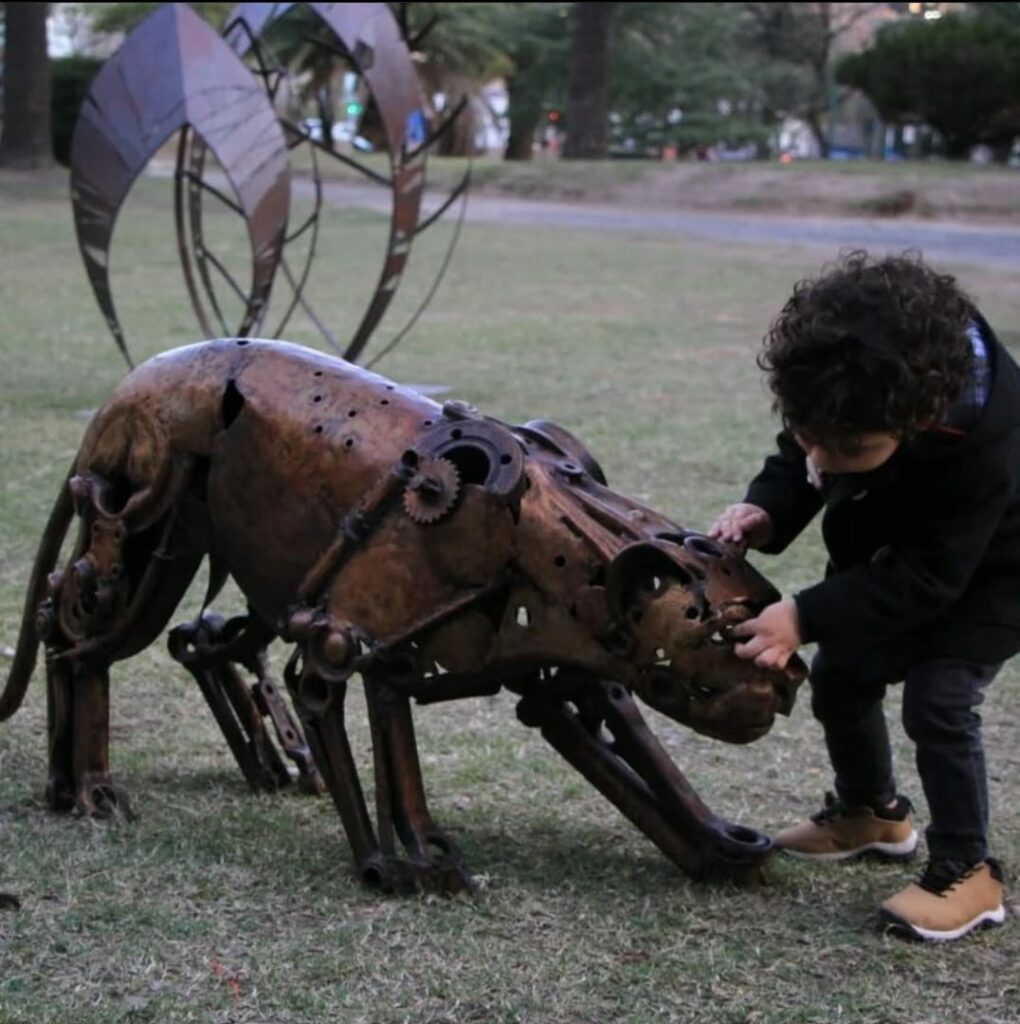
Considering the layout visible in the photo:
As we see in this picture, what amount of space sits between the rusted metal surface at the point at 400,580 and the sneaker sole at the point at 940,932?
330 mm

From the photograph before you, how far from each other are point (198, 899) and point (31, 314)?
1239cm

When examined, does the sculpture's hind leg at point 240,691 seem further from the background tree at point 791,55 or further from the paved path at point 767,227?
the background tree at point 791,55

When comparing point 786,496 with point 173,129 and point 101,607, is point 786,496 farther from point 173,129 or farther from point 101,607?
point 173,129

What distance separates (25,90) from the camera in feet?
89.4

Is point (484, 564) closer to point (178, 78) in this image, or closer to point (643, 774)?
point (643, 774)

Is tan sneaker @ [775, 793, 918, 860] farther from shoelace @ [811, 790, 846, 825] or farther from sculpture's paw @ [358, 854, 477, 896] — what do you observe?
sculpture's paw @ [358, 854, 477, 896]

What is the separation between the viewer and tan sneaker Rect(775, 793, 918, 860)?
12.6 feet

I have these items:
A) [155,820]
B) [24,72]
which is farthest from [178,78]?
[24,72]

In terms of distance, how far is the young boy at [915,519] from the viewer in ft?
10.1

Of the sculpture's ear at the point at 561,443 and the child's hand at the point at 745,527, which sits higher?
the sculpture's ear at the point at 561,443

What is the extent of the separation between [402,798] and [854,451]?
1111 millimetres

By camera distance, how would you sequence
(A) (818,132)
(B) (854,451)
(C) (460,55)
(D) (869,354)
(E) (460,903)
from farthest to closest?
(A) (818,132) → (C) (460,55) → (E) (460,903) → (B) (854,451) → (D) (869,354)

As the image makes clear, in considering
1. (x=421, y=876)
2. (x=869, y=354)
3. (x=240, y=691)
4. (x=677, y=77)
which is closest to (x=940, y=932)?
(x=421, y=876)

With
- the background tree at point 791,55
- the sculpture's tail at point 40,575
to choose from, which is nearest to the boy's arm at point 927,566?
the sculpture's tail at point 40,575
